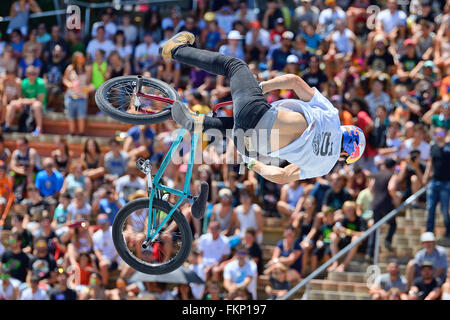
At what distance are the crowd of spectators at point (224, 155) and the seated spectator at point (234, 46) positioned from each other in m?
0.03

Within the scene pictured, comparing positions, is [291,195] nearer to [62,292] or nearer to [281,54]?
[281,54]

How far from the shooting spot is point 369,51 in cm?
1797

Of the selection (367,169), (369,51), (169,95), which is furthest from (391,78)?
(169,95)

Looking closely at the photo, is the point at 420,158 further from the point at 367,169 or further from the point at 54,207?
the point at 54,207

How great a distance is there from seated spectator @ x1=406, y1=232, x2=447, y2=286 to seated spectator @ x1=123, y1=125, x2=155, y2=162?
5.06m

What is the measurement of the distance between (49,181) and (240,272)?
4.03m

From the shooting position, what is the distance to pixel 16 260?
51.0 ft

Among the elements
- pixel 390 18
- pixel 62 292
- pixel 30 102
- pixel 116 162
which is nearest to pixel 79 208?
pixel 116 162

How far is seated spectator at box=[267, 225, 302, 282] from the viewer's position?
1499 centimetres

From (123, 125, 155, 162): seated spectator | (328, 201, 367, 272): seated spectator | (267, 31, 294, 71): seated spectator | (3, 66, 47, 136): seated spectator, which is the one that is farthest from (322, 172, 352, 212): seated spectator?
(3, 66, 47, 136): seated spectator

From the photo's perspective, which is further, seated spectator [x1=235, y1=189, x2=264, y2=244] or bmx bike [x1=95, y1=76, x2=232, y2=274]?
seated spectator [x1=235, y1=189, x2=264, y2=244]

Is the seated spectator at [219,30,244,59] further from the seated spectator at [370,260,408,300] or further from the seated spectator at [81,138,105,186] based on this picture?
the seated spectator at [370,260,408,300]
